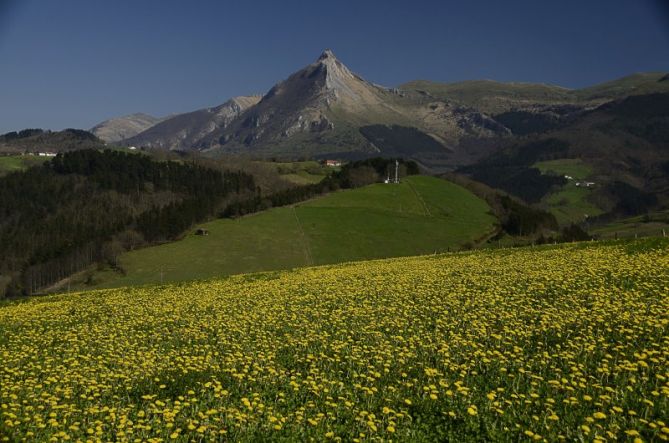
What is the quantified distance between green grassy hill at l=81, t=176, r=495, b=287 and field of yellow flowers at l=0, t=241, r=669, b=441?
80.4m

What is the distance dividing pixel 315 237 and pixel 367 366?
10847 centimetres

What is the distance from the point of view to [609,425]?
31.7ft

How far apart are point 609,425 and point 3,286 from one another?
153359 millimetres

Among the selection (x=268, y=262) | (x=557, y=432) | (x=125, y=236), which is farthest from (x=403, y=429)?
(x=125, y=236)

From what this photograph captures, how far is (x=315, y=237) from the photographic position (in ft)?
401

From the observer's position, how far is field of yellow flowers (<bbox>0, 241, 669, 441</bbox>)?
1031cm

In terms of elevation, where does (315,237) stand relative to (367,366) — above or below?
below

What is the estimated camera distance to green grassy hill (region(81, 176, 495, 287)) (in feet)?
348

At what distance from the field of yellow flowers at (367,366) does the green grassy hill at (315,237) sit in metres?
80.4

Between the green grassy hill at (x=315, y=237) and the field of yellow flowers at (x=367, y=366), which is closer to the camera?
the field of yellow flowers at (x=367, y=366)

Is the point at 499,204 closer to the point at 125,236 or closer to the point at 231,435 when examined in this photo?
the point at 125,236

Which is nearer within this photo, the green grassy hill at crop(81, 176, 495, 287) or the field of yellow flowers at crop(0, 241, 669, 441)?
the field of yellow flowers at crop(0, 241, 669, 441)

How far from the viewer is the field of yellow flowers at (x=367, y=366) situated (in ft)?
33.8

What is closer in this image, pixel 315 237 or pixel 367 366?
pixel 367 366
